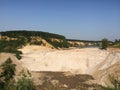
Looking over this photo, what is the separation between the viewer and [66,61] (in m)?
37.0

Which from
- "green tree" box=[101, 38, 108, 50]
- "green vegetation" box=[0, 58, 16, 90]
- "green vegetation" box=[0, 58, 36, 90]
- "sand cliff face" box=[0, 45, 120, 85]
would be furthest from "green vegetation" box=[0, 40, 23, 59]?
"green vegetation" box=[0, 58, 36, 90]

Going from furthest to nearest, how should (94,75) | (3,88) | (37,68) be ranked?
1. (37,68)
2. (94,75)
3. (3,88)

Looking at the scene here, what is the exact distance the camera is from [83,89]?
26.0 metres

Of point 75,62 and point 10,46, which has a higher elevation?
point 10,46

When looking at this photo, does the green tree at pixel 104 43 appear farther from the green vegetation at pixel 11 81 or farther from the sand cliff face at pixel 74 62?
the green vegetation at pixel 11 81

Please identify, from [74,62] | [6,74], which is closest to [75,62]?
[74,62]

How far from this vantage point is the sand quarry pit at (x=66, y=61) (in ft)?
114

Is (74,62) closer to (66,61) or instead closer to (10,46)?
(66,61)

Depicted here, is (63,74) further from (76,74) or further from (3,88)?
(3,88)

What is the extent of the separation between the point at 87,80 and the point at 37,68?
7.71 metres

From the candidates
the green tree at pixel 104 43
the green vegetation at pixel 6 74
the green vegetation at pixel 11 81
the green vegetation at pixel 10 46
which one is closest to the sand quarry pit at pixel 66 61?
the green vegetation at pixel 10 46

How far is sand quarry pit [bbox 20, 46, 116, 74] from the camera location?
114 ft

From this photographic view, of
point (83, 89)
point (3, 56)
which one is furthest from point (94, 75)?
point (3, 56)

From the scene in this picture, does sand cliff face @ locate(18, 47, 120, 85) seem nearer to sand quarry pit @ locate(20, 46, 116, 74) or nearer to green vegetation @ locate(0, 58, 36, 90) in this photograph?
sand quarry pit @ locate(20, 46, 116, 74)
